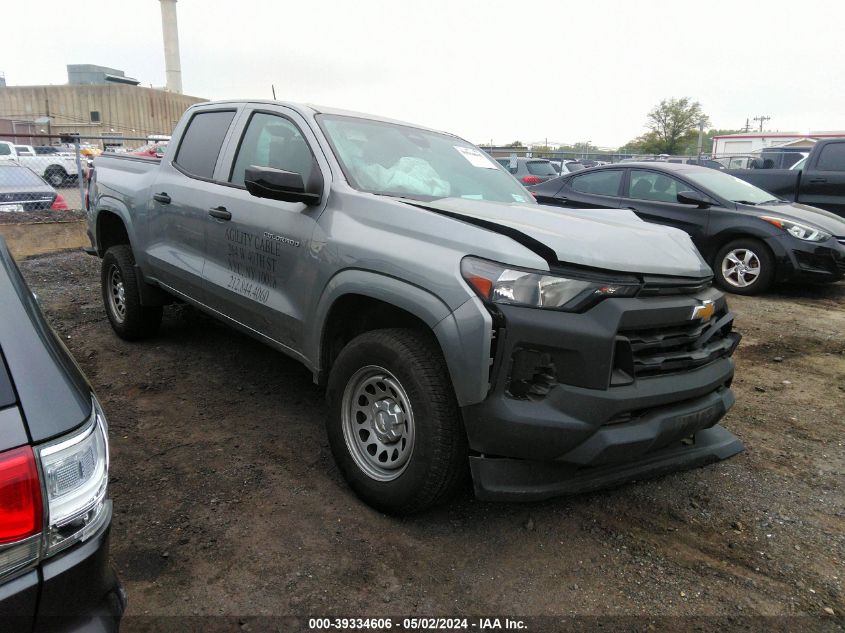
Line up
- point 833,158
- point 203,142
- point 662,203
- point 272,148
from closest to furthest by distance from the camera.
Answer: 1. point 272,148
2. point 203,142
3. point 662,203
4. point 833,158

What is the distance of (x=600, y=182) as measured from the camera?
878cm

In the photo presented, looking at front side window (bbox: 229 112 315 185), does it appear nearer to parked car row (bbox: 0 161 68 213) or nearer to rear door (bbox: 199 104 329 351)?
rear door (bbox: 199 104 329 351)

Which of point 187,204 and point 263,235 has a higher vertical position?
point 187,204

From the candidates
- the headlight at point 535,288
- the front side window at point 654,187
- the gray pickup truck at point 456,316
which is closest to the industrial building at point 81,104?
the front side window at point 654,187

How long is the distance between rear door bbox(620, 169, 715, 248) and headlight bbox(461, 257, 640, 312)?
5.98m

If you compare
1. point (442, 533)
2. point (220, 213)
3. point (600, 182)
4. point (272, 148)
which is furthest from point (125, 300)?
point (600, 182)

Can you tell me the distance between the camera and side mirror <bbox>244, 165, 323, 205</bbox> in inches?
119

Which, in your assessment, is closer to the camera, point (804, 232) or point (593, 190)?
point (804, 232)

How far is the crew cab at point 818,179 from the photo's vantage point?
947cm

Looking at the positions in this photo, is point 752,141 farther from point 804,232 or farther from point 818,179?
point 804,232

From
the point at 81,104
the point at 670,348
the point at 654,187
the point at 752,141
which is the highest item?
the point at 81,104

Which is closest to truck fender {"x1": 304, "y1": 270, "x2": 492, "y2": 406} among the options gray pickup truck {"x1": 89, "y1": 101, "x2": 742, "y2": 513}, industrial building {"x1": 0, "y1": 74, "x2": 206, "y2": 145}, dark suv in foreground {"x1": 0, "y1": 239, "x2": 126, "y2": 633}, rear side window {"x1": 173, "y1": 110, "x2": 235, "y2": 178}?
gray pickup truck {"x1": 89, "y1": 101, "x2": 742, "y2": 513}

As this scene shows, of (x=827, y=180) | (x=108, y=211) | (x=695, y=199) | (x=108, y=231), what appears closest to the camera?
(x=108, y=211)

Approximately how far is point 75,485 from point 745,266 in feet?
25.8
